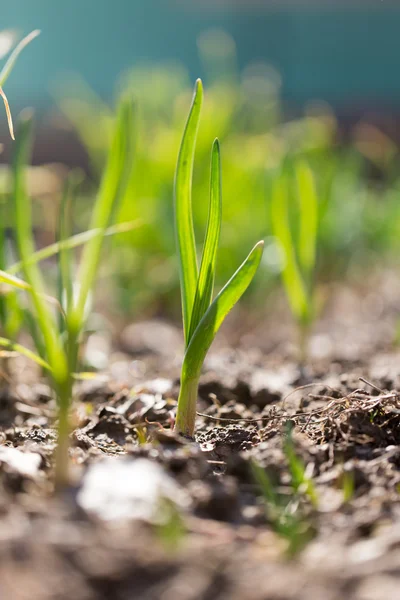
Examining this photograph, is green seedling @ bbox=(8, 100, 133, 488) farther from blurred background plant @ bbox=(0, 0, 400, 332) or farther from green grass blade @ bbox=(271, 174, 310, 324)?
green grass blade @ bbox=(271, 174, 310, 324)

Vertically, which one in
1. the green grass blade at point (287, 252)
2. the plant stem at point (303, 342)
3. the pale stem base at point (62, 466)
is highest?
the pale stem base at point (62, 466)

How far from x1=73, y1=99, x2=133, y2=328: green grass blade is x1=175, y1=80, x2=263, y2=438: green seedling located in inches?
3.0

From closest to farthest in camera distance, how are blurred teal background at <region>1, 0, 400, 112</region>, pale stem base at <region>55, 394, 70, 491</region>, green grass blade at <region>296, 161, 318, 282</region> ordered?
pale stem base at <region>55, 394, 70, 491</region>, green grass blade at <region>296, 161, 318, 282</region>, blurred teal background at <region>1, 0, 400, 112</region>

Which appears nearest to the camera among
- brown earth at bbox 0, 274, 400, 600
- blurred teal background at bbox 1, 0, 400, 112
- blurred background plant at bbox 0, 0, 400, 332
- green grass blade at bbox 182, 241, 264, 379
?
brown earth at bbox 0, 274, 400, 600

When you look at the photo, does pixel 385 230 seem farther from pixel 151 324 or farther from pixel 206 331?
pixel 206 331

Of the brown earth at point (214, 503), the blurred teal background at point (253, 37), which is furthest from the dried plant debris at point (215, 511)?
the blurred teal background at point (253, 37)

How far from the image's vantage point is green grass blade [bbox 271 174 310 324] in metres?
1.22

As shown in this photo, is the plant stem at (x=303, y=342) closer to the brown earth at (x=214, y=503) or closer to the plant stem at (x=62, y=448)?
the brown earth at (x=214, y=503)

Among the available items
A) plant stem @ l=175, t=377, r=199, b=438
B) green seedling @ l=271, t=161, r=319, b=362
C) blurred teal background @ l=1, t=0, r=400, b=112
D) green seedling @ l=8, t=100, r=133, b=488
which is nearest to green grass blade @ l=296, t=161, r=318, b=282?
green seedling @ l=271, t=161, r=319, b=362

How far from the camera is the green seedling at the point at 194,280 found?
0.67 meters

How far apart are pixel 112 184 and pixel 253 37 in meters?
7.48

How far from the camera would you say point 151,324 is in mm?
2047

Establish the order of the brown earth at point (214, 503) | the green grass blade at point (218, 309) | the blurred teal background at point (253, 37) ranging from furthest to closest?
the blurred teal background at point (253, 37) < the green grass blade at point (218, 309) < the brown earth at point (214, 503)

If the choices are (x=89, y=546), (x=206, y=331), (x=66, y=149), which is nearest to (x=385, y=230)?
(x=206, y=331)
